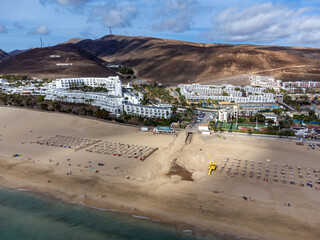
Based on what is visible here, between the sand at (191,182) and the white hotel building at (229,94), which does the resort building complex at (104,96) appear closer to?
the sand at (191,182)

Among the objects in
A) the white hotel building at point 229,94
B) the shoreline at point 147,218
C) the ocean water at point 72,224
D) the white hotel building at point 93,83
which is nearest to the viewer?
the shoreline at point 147,218

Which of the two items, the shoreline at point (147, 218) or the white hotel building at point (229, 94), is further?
the white hotel building at point (229, 94)

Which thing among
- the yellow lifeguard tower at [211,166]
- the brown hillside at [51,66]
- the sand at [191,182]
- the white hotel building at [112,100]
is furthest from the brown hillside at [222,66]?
the yellow lifeguard tower at [211,166]

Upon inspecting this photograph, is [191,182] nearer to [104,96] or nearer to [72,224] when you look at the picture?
[72,224]

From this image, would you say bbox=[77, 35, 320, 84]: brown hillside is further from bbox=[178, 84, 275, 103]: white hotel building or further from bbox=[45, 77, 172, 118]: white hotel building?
bbox=[45, 77, 172, 118]: white hotel building

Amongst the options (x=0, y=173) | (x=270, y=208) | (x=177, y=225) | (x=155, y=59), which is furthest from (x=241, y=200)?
(x=155, y=59)

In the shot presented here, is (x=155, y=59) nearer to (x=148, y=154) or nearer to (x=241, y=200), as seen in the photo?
(x=148, y=154)
